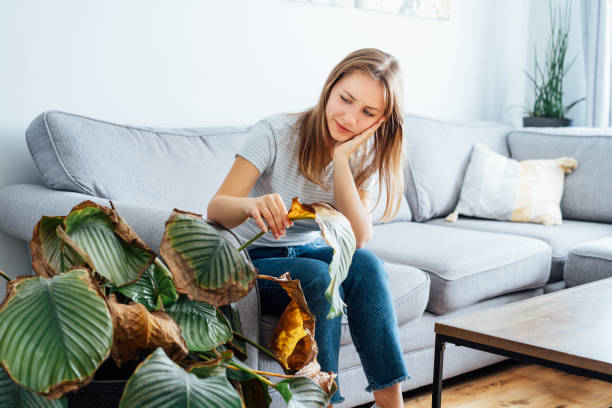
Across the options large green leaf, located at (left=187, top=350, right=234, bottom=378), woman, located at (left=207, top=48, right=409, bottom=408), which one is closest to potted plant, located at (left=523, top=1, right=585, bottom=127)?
woman, located at (left=207, top=48, right=409, bottom=408)

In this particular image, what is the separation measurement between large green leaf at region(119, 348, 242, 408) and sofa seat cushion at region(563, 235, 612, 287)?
1.76m

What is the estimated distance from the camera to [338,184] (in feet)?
5.14

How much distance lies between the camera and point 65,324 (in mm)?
751

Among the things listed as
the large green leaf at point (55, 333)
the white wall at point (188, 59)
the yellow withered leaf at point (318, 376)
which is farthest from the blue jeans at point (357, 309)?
the white wall at point (188, 59)

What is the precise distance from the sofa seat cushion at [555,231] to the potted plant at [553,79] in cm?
82

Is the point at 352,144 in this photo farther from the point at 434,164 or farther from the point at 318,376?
the point at 434,164

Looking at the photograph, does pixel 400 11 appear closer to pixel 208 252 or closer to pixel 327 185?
pixel 327 185

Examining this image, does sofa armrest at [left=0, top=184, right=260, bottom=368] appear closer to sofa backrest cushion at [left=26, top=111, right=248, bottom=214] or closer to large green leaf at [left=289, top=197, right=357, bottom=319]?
sofa backrest cushion at [left=26, top=111, right=248, bottom=214]

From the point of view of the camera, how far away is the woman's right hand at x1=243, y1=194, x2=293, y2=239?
3.74ft

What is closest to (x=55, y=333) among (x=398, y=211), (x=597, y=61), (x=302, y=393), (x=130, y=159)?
(x=302, y=393)

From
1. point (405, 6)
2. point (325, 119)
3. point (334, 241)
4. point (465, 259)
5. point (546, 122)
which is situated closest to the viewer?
point (334, 241)

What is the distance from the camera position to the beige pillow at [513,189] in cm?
276

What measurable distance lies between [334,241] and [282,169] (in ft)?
2.28

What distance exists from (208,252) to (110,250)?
14cm
